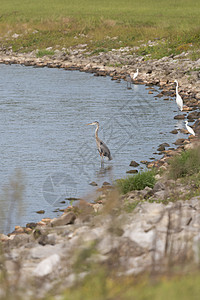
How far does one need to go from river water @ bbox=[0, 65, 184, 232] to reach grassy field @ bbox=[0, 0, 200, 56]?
12240 mm

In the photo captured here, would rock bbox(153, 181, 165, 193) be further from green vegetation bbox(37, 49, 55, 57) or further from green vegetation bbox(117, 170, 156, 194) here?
green vegetation bbox(37, 49, 55, 57)

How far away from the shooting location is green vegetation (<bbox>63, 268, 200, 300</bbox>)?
5706mm

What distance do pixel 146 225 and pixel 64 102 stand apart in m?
25.0

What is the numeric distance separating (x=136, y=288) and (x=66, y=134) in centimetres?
1912

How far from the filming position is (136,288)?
6152mm

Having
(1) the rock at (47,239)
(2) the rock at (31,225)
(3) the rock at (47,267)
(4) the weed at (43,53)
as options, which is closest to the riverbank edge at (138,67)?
(4) the weed at (43,53)

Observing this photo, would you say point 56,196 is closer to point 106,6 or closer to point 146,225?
point 146,225

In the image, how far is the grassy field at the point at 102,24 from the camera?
53094mm

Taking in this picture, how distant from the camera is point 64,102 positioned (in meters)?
33.6

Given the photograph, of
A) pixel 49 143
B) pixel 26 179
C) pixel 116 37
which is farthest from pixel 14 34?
pixel 26 179

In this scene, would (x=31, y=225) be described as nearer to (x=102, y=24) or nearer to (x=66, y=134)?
(x=66, y=134)

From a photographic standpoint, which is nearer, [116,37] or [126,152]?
[126,152]

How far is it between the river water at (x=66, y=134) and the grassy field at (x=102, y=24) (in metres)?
12.2

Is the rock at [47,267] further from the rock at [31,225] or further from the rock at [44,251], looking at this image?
the rock at [31,225]
